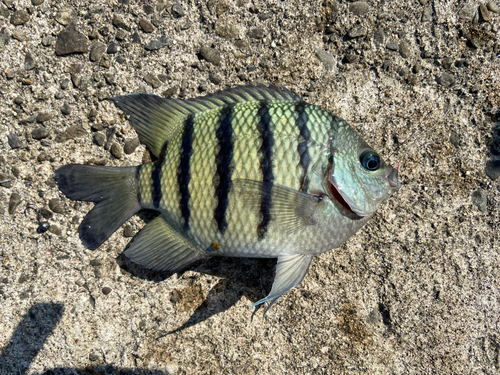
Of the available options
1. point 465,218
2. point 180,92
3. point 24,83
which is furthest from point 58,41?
point 465,218

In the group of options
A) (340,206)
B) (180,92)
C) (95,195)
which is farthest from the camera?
(180,92)

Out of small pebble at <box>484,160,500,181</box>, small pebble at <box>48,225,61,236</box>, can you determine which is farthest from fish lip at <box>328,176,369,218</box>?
small pebble at <box>48,225,61,236</box>

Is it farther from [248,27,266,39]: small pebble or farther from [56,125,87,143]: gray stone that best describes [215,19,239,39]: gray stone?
[56,125,87,143]: gray stone

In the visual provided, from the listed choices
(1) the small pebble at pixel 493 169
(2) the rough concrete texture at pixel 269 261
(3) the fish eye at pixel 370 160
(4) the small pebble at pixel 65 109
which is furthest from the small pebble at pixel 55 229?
(1) the small pebble at pixel 493 169

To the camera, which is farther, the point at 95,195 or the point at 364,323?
the point at 364,323

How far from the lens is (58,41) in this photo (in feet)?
5.98

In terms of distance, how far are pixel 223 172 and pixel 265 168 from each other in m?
0.17

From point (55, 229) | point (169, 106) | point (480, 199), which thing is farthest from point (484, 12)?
point (55, 229)

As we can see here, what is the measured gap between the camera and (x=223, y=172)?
1516 mm

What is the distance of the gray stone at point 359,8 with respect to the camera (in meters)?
1.83

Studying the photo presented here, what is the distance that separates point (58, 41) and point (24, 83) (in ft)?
0.85

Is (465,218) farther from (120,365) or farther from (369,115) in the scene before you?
(120,365)

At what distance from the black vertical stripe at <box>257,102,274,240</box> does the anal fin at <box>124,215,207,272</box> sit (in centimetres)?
34

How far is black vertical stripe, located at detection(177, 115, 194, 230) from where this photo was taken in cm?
157
